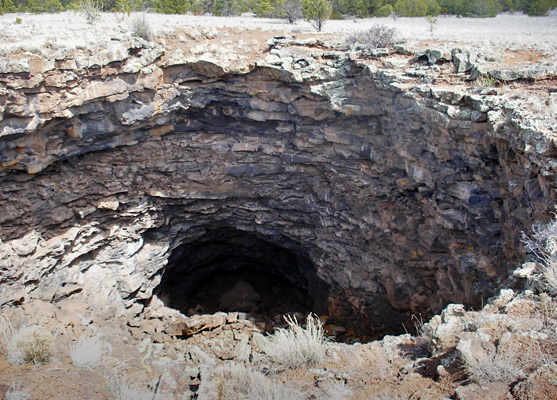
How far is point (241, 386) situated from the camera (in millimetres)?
4098

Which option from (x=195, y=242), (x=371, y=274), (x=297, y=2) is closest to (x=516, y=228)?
(x=371, y=274)

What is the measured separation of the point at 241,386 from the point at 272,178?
624 cm

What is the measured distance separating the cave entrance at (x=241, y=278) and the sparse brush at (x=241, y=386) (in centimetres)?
590

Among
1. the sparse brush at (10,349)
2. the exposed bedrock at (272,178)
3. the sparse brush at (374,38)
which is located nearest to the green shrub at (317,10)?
the sparse brush at (374,38)

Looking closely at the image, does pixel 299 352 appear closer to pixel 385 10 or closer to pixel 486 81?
pixel 486 81

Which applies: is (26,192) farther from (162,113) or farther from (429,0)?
(429,0)

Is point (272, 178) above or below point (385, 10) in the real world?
below

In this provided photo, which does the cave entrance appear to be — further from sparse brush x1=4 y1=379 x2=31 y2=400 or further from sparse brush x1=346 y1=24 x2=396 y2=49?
sparse brush x1=4 y1=379 x2=31 y2=400

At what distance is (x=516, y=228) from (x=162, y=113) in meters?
6.67

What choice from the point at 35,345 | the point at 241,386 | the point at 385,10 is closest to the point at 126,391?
the point at 241,386

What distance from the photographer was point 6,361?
4.67m

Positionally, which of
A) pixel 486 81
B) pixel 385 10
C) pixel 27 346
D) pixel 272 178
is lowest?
pixel 27 346

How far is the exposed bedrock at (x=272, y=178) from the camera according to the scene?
232 inches

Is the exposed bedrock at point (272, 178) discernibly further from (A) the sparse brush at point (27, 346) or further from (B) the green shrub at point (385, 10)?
(B) the green shrub at point (385, 10)
